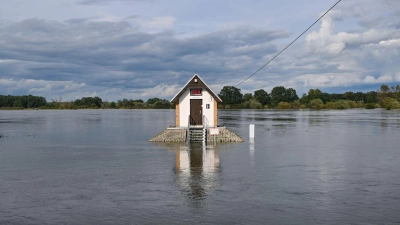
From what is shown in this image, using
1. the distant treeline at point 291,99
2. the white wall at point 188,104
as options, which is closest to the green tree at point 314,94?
the distant treeline at point 291,99

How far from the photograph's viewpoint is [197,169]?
725 inches

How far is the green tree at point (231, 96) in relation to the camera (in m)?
171

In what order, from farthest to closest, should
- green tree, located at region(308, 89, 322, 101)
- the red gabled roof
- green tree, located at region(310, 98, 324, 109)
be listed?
green tree, located at region(308, 89, 322, 101) < green tree, located at region(310, 98, 324, 109) < the red gabled roof

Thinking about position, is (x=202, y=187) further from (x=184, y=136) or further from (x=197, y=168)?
(x=184, y=136)

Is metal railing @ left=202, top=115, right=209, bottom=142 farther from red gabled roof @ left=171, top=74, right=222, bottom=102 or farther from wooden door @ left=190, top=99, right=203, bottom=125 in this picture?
red gabled roof @ left=171, top=74, right=222, bottom=102

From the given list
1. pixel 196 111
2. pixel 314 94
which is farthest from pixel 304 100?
pixel 196 111

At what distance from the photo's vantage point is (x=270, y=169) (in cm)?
1862

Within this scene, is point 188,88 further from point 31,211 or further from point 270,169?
point 31,211

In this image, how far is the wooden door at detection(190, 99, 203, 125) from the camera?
3111cm

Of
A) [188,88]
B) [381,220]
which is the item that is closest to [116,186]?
[381,220]

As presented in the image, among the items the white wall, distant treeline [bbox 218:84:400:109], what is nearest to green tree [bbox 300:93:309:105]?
distant treeline [bbox 218:84:400:109]

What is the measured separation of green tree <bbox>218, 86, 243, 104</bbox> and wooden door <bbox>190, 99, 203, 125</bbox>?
139 m

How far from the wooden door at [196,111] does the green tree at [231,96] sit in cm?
13909

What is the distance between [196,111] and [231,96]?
472 feet
